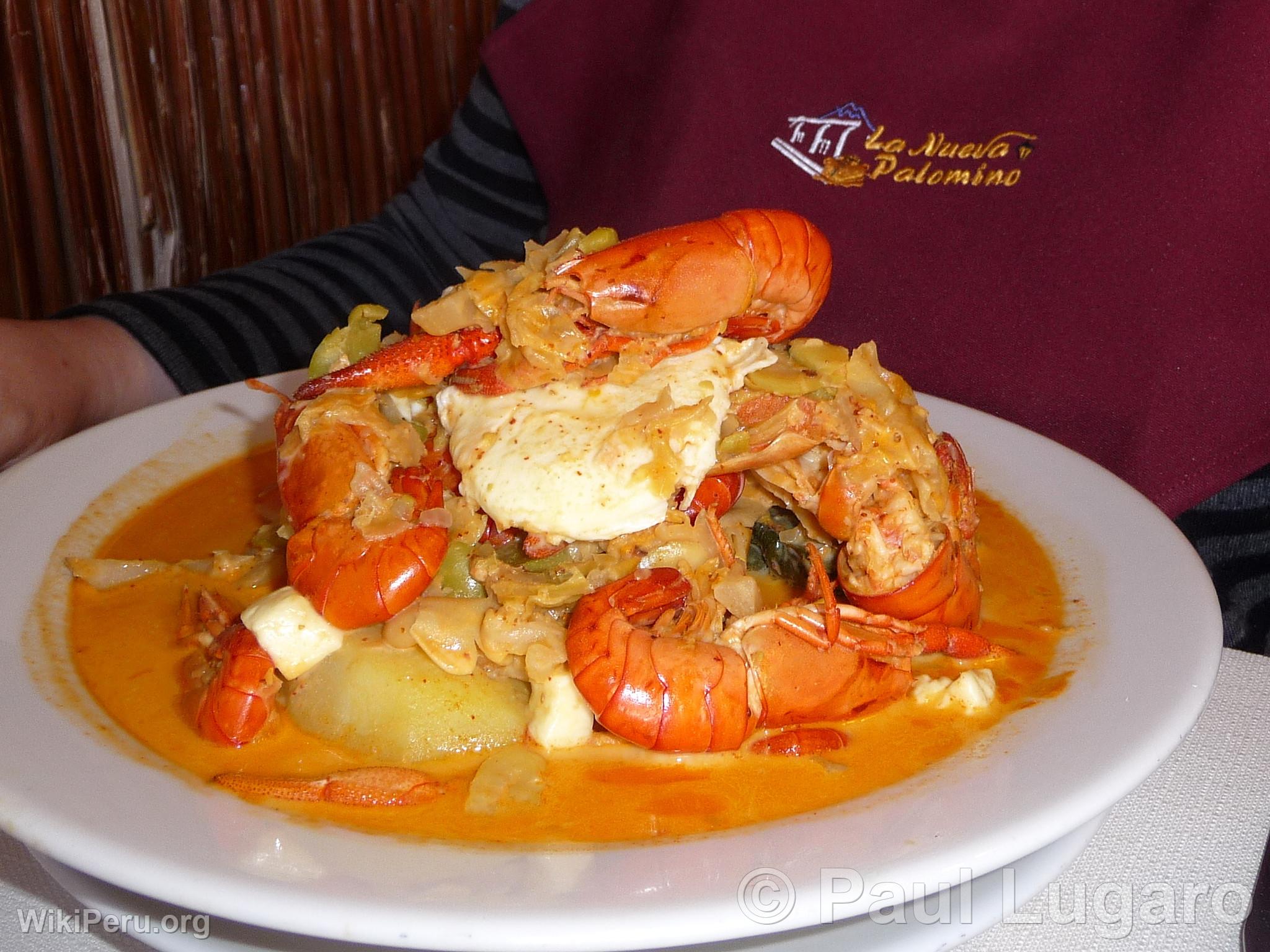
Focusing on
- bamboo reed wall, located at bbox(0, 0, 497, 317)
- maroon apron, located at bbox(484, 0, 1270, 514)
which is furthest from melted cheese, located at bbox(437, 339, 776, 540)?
bamboo reed wall, located at bbox(0, 0, 497, 317)

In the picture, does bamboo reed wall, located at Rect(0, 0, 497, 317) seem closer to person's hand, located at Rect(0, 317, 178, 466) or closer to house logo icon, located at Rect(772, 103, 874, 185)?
person's hand, located at Rect(0, 317, 178, 466)

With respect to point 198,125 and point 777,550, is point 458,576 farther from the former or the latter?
point 198,125

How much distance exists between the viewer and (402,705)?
144cm

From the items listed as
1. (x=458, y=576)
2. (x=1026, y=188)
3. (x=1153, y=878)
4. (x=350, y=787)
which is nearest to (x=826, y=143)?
(x=1026, y=188)

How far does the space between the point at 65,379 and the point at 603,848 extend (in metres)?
1.84

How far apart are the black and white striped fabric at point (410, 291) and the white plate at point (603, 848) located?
3.15 ft

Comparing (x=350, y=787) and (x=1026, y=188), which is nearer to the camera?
(x=350, y=787)

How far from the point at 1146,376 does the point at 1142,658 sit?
1.15 meters

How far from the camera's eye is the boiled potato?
142 cm

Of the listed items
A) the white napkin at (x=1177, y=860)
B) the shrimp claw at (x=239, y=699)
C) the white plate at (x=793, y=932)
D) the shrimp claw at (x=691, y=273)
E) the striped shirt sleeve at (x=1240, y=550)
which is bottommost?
the striped shirt sleeve at (x=1240, y=550)

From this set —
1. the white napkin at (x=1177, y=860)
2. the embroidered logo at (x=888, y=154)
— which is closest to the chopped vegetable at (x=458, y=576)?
the white napkin at (x=1177, y=860)

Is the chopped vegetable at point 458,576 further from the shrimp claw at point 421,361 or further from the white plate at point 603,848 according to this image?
the white plate at point 603,848

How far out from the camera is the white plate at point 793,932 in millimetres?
1120

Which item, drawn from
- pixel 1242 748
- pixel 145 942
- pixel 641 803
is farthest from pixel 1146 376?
pixel 145 942
